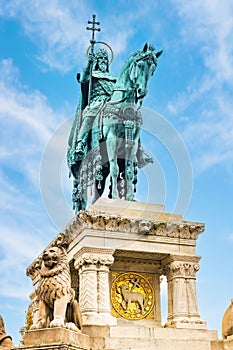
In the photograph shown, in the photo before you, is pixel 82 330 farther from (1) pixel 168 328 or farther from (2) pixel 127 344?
(1) pixel 168 328

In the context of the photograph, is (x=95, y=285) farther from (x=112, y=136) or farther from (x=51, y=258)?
(x=112, y=136)

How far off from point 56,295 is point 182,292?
5342mm

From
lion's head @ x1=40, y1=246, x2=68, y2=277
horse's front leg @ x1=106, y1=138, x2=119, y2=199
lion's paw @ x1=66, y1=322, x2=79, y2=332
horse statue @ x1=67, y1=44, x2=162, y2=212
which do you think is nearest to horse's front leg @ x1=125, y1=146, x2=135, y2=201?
horse statue @ x1=67, y1=44, x2=162, y2=212

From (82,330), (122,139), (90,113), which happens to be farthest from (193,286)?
(90,113)

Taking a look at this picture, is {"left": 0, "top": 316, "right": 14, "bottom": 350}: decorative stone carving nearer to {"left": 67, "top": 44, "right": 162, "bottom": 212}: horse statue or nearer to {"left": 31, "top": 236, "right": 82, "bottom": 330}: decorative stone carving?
{"left": 31, "top": 236, "right": 82, "bottom": 330}: decorative stone carving

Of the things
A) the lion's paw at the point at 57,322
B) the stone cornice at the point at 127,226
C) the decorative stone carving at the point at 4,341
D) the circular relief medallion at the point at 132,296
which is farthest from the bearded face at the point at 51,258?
the circular relief medallion at the point at 132,296

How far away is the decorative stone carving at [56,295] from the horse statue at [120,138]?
6122 mm

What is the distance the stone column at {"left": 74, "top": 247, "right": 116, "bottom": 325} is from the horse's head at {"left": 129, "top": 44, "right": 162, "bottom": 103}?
7.12 meters

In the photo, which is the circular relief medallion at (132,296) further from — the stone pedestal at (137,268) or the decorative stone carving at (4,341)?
the decorative stone carving at (4,341)

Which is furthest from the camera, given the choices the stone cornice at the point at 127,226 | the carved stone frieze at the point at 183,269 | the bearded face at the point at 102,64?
the bearded face at the point at 102,64

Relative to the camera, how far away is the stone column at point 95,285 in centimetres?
1770

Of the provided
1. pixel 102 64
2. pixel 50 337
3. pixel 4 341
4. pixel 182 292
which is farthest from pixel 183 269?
pixel 102 64

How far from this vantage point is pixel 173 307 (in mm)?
19203

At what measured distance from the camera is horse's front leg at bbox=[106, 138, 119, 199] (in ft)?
68.6
